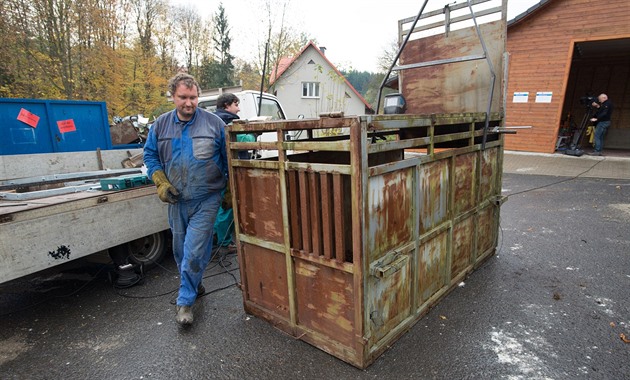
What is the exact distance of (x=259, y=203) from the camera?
2.62 metres

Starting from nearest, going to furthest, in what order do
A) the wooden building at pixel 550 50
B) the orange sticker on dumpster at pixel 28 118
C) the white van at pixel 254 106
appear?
the orange sticker on dumpster at pixel 28 118
the white van at pixel 254 106
the wooden building at pixel 550 50

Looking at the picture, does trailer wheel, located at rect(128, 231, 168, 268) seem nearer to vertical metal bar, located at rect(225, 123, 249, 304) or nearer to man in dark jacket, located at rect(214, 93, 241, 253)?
man in dark jacket, located at rect(214, 93, 241, 253)

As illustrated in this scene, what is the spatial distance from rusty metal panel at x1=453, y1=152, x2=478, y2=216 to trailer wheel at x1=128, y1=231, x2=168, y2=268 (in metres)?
3.17

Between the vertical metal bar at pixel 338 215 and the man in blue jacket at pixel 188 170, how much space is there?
1.22 meters

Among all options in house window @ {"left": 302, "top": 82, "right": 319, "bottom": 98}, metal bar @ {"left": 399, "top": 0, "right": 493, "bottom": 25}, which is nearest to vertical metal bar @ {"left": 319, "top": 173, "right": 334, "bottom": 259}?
metal bar @ {"left": 399, "top": 0, "right": 493, "bottom": 25}

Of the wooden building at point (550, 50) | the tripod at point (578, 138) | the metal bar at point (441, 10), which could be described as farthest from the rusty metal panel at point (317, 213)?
the tripod at point (578, 138)

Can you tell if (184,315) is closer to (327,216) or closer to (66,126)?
(327,216)

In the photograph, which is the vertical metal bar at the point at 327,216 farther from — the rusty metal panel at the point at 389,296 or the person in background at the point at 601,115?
the person in background at the point at 601,115

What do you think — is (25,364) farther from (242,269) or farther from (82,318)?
(242,269)

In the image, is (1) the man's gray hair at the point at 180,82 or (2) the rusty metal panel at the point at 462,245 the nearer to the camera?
(1) the man's gray hair at the point at 180,82

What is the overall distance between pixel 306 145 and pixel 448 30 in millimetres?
2869

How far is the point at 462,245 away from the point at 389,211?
143 centimetres

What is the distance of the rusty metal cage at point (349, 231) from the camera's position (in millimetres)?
2117

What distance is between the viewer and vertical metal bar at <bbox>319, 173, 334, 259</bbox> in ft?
7.11
